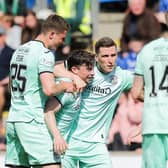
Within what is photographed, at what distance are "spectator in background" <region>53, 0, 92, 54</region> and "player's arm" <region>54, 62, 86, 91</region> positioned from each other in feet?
19.1

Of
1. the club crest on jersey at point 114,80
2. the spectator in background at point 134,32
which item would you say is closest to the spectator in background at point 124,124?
the spectator in background at point 134,32

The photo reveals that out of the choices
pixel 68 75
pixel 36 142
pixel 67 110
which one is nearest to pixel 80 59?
pixel 68 75

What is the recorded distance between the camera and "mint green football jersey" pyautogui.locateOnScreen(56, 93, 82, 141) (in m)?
8.02

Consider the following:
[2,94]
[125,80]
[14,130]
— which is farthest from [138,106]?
[14,130]

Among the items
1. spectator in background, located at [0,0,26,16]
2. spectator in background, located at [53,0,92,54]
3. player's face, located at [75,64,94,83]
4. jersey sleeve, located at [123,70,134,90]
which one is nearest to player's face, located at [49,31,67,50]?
player's face, located at [75,64,94,83]

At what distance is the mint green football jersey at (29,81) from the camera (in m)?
7.81

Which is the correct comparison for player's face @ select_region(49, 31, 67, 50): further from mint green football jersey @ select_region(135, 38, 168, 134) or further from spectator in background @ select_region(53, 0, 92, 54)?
spectator in background @ select_region(53, 0, 92, 54)

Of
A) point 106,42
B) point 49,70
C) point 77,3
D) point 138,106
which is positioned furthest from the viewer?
point 77,3

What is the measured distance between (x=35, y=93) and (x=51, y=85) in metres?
0.30

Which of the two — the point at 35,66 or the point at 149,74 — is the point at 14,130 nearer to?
the point at 35,66

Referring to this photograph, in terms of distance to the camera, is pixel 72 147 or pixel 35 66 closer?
pixel 35 66

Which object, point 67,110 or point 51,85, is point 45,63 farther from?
point 67,110

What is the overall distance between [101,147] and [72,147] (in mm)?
278

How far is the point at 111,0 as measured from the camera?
14.6 meters
